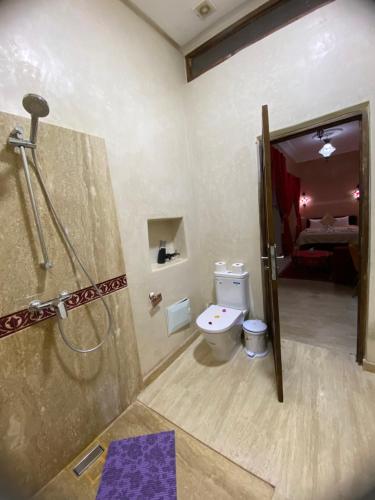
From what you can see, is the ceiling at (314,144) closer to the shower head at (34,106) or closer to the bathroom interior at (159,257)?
the bathroom interior at (159,257)

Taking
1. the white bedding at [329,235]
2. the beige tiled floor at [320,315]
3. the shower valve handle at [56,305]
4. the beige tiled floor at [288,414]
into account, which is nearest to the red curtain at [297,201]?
the white bedding at [329,235]

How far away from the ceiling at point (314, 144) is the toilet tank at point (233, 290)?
3.72m

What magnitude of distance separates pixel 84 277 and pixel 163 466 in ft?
3.87

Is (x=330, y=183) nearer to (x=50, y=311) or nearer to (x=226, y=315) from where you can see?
(x=226, y=315)

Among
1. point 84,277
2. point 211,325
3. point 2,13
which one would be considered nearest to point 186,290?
point 211,325

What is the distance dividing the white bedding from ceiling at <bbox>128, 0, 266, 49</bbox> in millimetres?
4372

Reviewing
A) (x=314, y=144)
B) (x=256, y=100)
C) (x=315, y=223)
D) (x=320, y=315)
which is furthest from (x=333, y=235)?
(x=256, y=100)

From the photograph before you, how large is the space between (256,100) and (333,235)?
410 cm

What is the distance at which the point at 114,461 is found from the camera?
1212 mm

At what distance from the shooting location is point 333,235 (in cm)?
471

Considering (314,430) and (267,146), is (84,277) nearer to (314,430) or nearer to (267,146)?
(267,146)

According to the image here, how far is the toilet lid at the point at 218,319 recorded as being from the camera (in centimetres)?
174

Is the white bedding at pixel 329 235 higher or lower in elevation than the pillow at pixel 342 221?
lower

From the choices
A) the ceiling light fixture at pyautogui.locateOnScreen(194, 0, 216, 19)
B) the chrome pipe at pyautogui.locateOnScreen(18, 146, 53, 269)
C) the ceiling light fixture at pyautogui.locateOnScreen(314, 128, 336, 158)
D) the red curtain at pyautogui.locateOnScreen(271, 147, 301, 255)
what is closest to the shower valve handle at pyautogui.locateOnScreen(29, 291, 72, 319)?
the chrome pipe at pyautogui.locateOnScreen(18, 146, 53, 269)
